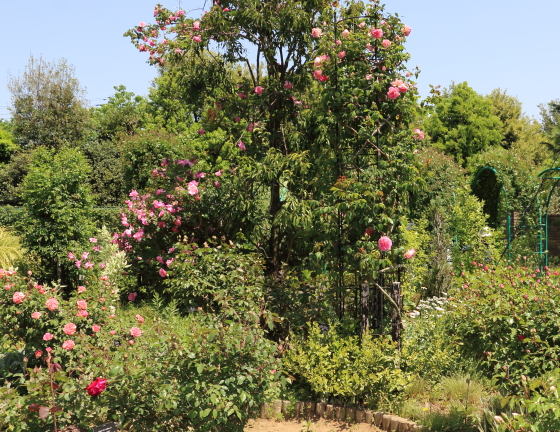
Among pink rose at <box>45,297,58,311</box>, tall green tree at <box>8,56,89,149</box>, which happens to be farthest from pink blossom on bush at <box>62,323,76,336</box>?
tall green tree at <box>8,56,89,149</box>

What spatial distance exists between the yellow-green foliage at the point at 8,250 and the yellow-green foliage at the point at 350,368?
6439 mm

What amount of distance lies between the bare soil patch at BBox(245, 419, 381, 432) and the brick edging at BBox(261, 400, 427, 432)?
0.05 m

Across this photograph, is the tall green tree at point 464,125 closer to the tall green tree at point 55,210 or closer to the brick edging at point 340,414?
the tall green tree at point 55,210

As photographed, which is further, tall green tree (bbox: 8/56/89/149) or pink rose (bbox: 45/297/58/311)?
tall green tree (bbox: 8/56/89/149)

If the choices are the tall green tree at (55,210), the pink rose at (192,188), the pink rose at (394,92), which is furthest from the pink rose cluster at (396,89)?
the tall green tree at (55,210)

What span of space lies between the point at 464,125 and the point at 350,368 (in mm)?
24654

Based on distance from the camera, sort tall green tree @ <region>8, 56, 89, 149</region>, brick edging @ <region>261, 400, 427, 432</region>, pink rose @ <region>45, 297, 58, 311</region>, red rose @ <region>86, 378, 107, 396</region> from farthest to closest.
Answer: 1. tall green tree @ <region>8, 56, 89, 149</region>
2. brick edging @ <region>261, 400, 427, 432</region>
3. pink rose @ <region>45, 297, 58, 311</region>
4. red rose @ <region>86, 378, 107, 396</region>

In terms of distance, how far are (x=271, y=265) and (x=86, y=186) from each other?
Result: 3.67m

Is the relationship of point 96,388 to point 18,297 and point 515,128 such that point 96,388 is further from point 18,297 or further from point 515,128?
point 515,128

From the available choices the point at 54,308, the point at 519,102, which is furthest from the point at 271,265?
the point at 519,102

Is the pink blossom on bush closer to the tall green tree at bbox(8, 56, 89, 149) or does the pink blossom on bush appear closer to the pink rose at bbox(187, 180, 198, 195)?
the pink rose at bbox(187, 180, 198, 195)

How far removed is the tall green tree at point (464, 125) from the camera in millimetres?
26453

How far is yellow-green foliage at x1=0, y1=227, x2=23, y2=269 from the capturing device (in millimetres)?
9453

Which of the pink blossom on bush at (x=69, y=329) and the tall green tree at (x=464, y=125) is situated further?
the tall green tree at (x=464, y=125)
